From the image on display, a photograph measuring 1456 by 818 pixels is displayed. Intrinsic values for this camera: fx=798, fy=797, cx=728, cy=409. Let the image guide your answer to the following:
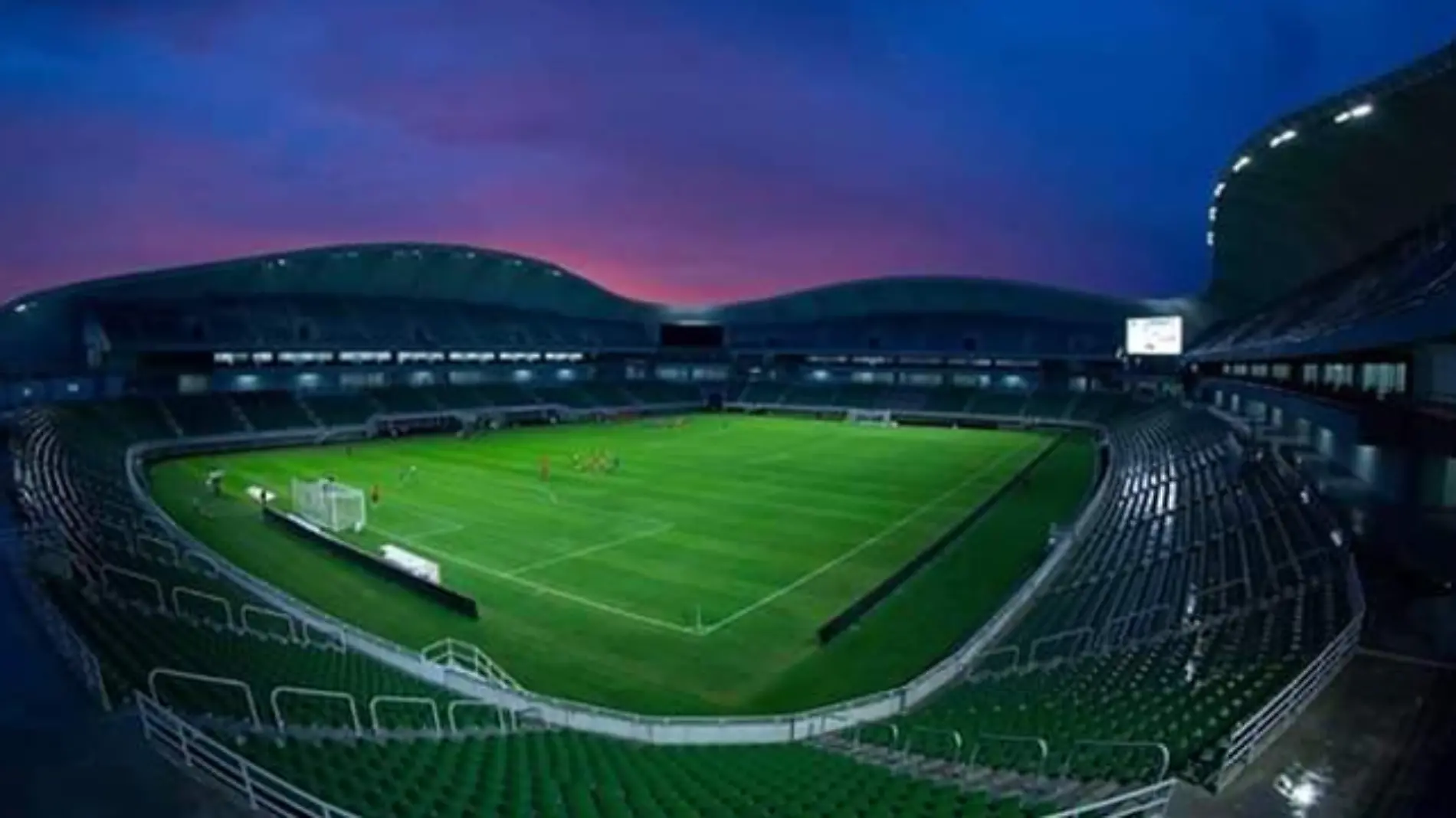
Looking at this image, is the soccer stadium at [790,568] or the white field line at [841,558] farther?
the white field line at [841,558]

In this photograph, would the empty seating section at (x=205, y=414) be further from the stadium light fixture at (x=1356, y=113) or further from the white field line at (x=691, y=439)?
the stadium light fixture at (x=1356, y=113)

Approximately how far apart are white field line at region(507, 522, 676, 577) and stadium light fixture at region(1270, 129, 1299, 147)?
2508 cm

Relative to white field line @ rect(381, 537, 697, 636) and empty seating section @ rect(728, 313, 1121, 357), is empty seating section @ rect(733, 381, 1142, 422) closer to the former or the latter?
empty seating section @ rect(728, 313, 1121, 357)

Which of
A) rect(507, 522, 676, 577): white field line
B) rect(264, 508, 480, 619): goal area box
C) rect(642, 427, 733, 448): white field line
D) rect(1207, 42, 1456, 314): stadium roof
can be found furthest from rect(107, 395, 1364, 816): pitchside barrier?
rect(642, 427, 733, 448): white field line

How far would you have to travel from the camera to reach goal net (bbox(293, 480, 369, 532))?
96.4ft

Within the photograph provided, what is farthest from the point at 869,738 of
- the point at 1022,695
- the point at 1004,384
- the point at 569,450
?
the point at 1004,384

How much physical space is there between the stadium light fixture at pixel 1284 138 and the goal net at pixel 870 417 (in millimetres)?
46856

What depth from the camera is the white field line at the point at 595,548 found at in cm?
2544

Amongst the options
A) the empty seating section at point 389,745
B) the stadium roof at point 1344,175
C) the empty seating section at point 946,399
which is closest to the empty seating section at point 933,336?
the empty seating section at point 946,399

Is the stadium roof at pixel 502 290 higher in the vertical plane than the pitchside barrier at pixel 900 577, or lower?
higher

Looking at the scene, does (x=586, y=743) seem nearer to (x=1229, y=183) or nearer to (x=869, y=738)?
(x=869, y=738)

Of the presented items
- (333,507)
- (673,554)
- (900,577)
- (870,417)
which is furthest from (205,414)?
(870,417)

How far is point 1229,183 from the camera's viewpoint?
116 ft

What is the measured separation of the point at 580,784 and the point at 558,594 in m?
13.2
